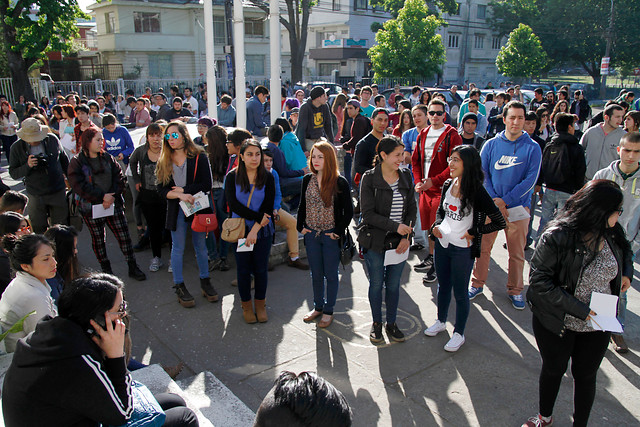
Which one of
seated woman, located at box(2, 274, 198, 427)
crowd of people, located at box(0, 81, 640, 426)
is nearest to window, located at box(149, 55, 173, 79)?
crowd of people, located at box(0, 81, 640, 426)

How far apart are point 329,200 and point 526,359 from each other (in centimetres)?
221

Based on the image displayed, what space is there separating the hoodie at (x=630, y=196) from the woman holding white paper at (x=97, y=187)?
516 cm

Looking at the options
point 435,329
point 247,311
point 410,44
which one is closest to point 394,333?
point 435,329

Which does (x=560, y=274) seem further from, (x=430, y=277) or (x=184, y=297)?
(x=184, y=297)

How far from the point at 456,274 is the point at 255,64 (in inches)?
1671

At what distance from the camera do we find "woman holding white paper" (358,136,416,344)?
4188 millimetres

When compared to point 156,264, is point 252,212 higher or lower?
higher

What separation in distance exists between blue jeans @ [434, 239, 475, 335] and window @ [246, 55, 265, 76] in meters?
41.6

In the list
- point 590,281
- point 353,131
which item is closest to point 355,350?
point 590,281

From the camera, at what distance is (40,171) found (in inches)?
239

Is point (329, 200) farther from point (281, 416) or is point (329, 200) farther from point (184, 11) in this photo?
point (184, 11)

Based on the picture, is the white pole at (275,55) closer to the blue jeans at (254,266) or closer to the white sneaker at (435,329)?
the blue jeans at (254,266)

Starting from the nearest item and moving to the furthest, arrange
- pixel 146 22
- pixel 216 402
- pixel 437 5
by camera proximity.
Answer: pixel 216 402
pixel 146 22
pixel 437 5

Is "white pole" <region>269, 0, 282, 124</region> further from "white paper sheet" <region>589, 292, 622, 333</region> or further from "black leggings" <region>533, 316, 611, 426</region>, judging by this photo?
"white paper sheet" <region>589, 292, 622, 333</region>
